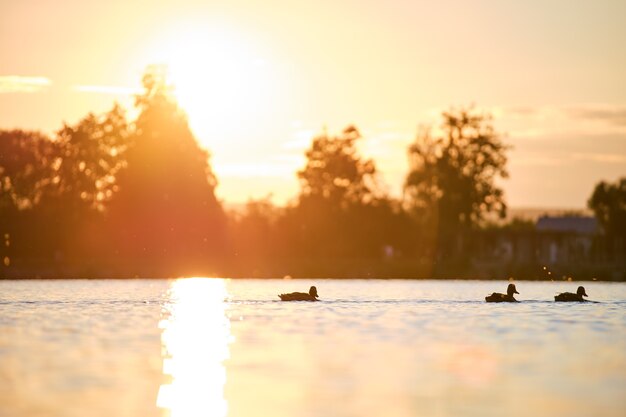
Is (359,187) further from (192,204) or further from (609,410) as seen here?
(609,410)

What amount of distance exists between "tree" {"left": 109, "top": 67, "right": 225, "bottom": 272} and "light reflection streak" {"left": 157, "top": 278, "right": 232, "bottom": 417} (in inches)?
2101

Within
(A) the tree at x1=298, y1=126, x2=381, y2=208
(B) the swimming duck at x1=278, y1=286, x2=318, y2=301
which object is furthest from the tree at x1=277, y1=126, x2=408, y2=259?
(B) the swimming duck at x1=278, y1=286, x2=318, y2=301

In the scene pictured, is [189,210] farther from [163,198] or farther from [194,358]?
[194,358]

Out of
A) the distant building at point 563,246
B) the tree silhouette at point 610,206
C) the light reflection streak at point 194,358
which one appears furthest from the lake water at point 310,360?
the tree silhouette at point 610,206

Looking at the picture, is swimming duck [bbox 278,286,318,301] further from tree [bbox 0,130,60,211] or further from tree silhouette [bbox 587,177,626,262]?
tree silhouette [bbox 587,177,626,262]

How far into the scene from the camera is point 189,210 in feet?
383

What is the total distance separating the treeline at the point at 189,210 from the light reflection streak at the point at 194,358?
53.4m

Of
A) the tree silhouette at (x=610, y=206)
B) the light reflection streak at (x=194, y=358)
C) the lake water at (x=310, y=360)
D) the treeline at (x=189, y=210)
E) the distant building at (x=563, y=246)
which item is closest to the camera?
the lake water at (x=310, y=360)

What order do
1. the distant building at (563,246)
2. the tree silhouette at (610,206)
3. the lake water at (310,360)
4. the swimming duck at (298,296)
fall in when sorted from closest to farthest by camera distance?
the lake water at (310,360)
the swimming duck at (298,296)
the distant building at (563,246)
the tree silhouette at (610,206)

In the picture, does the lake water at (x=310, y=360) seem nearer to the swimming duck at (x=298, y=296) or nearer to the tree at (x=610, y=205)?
the swimming duck at (x=298, y=296)

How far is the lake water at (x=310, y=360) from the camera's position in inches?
942

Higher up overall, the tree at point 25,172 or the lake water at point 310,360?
the tree at point 25,172

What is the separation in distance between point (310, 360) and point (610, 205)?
149 m

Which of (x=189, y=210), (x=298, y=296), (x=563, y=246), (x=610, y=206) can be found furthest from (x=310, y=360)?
(x=610, y=206)
